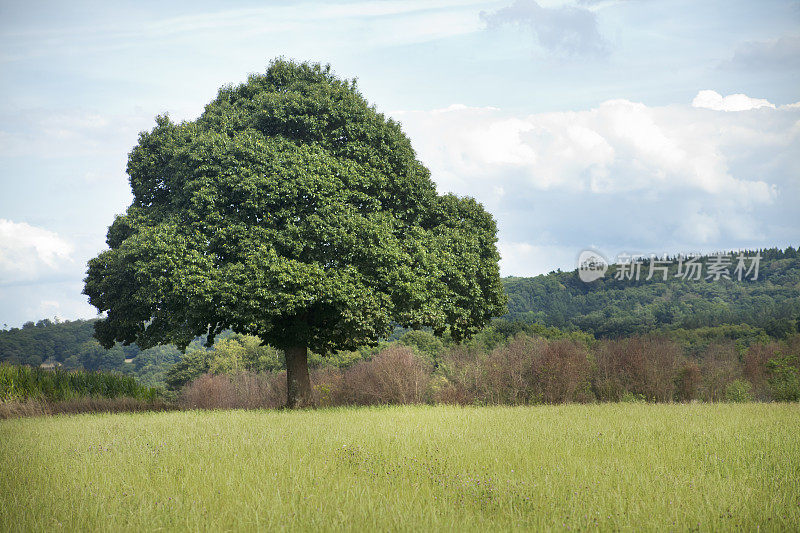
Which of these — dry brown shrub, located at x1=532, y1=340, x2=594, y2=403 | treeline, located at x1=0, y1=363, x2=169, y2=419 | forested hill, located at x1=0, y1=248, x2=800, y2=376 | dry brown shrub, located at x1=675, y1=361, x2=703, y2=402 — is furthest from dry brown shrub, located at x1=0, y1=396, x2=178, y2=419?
forested hill, located at x1=0, y1=248, x2=800, y2=376

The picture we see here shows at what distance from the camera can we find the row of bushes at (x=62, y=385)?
2394 centimetres

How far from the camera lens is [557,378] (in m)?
26.3

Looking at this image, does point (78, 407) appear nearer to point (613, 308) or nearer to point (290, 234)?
point (290, 234)

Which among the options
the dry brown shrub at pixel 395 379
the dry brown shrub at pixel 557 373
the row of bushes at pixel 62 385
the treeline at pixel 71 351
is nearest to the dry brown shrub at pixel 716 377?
the dry brown shrub at pixel 557 373

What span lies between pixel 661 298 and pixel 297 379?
6579cm

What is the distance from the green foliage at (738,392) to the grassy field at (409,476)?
12726mm

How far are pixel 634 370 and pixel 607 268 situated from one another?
65.8 m

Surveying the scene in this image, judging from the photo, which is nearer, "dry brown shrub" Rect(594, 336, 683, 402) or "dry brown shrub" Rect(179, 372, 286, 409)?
"dry brown shrub" Rect(594, 336, 683, 402)

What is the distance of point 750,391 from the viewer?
1145 inches

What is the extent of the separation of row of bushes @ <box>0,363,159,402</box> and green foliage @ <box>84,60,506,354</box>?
2872 millimetres

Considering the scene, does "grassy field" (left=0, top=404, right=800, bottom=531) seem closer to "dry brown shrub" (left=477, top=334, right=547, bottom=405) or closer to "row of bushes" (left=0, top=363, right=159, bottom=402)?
"row of bushes" (left=0, top=363, right=159, bottom=402)

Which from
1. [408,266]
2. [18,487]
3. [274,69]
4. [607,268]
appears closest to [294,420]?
[408,266]

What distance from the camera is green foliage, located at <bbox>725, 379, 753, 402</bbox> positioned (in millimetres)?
27766

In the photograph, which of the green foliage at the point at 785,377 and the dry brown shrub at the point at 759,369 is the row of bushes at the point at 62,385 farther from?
the dry brown shrub at the point at 759,369
